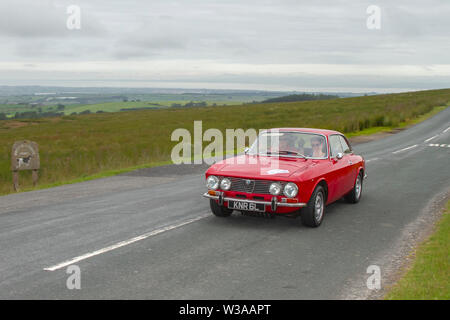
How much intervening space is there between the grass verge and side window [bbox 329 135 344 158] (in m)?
2.60

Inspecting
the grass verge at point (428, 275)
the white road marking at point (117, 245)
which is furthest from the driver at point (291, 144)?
the grass verge at point (428, 275)

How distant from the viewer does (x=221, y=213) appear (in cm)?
834

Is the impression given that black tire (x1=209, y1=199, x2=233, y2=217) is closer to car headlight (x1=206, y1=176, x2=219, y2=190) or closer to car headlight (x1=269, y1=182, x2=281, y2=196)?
car headlight (x1=206, y1=176, x2=219, y2=190)

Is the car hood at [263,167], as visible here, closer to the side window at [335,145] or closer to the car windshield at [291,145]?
the car windshield at [291,145]

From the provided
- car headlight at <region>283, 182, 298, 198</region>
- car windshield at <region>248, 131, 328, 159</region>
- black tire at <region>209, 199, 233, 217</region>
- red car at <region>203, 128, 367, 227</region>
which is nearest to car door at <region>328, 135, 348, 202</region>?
red car at <region>203, 128, 367, 227</region>

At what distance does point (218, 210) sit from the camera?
830cm

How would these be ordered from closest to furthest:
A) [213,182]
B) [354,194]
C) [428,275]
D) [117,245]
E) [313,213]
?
1. [428,275]
2. [117,245]
3. [313,213]
4. [213,182]
5. [354,194]

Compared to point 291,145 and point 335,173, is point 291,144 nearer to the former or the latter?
point 291,145

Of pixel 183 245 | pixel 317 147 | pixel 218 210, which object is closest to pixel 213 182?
pixel 218 210

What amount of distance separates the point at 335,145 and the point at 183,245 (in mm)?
4252

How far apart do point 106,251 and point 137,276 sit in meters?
1.16

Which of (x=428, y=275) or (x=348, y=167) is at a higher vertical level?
(x=348, y=167)

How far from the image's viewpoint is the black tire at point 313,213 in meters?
7.61
